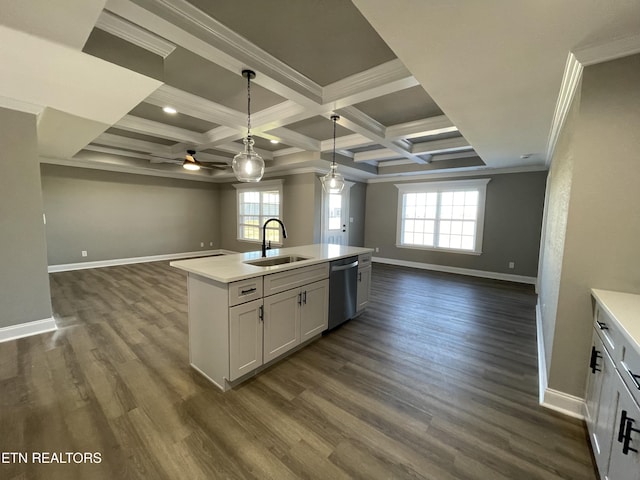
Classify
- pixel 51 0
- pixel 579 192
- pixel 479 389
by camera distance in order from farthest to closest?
1. pixel 479 389
2. pixel 579 192
3. pixel 51 0

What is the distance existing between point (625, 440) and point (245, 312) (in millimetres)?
2081

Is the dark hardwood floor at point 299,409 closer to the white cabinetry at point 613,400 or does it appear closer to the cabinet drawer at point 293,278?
the white cabinetry at point 613,400

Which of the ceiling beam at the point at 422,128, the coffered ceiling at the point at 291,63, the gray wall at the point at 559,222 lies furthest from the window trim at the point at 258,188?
the gray wall at the point at 559,222

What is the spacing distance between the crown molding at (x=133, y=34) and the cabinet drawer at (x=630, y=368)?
10.8 feet

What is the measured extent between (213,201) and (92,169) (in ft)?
9.85

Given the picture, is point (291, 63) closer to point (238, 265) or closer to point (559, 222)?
point (238, 265)

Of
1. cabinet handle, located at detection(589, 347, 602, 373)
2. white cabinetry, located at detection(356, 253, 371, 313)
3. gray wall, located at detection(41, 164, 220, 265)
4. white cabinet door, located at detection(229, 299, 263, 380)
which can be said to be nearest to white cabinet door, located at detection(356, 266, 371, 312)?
white cabinetry, located at detection(356, 253, 371, 313)

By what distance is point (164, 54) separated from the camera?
212cm

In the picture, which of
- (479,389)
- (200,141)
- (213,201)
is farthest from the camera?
(213,201)

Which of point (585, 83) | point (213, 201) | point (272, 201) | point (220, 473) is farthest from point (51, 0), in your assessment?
point (213, 201)

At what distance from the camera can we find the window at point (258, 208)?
696 centimetres

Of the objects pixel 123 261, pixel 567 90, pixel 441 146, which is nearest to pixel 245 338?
pixel 567 90

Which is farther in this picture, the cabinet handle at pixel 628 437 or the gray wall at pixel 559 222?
the gray wall at pixel 559 222

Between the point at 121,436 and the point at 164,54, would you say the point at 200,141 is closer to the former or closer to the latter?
the point at 164,54
